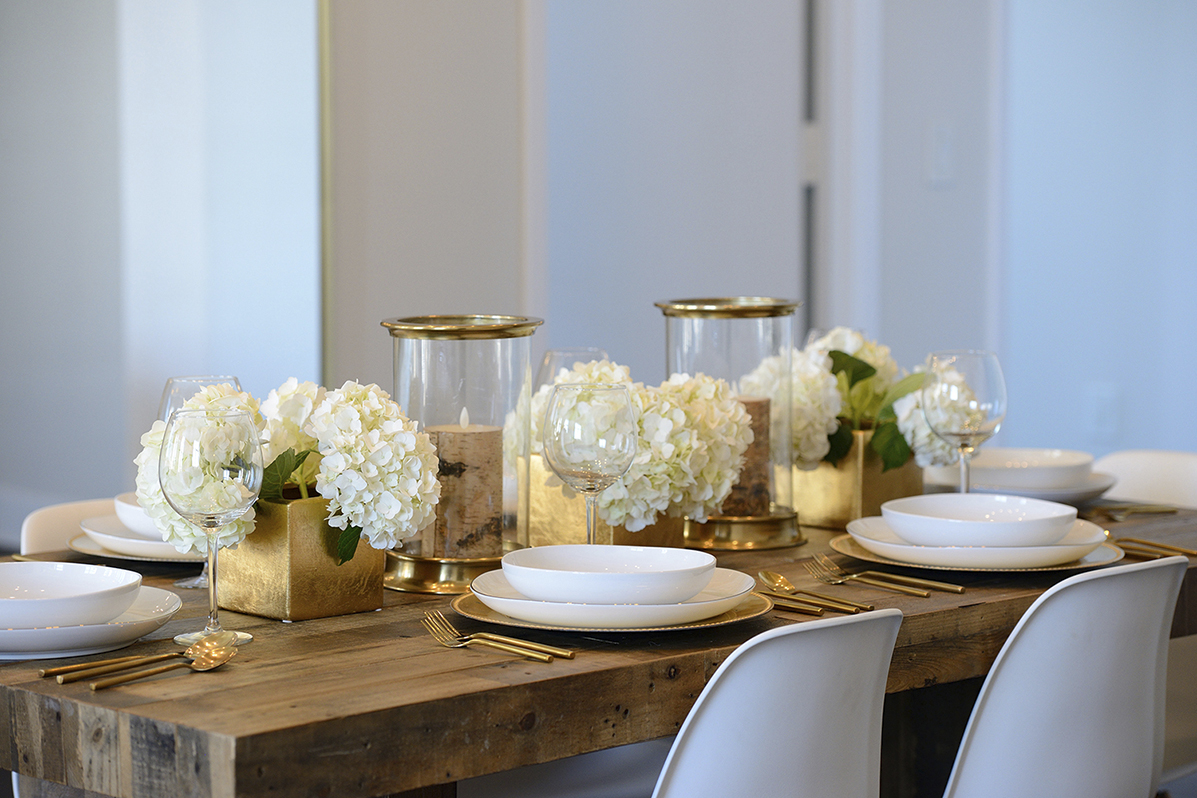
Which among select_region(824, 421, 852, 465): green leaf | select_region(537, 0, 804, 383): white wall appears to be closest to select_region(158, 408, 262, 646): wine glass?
select_region(824, 421, 852, 465): green leaf

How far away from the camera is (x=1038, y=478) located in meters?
2.02

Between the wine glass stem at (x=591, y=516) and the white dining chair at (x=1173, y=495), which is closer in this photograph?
the wine glass stem at (x=591, y=516)

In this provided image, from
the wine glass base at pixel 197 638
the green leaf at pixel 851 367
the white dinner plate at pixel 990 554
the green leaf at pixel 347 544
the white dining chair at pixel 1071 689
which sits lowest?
the white dining chair at pixel 1071 689

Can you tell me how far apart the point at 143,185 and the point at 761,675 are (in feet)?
9.46

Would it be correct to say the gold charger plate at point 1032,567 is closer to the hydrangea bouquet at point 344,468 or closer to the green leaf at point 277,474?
the hydrangea bouquet at point 344,468

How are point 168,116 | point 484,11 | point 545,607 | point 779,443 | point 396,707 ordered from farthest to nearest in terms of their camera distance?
point 168,116 → point 484,11 → point 779,443 → point 545,607 → point 396,707

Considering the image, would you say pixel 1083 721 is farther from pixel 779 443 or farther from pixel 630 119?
pixel 630 119

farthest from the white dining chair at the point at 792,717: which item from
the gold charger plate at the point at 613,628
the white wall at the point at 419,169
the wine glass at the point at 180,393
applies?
the white wall at the point at 419,169

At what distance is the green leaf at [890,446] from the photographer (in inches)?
73.3

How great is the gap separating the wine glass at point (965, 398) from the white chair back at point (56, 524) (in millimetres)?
1126

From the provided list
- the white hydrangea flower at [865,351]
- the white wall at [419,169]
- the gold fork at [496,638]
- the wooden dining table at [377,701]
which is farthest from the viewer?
the white wall at [419,169]

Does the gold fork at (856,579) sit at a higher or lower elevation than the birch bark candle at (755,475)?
lower

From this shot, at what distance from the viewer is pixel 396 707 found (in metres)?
0.99

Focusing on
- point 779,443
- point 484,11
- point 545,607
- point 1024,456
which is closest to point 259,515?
point 545,607
